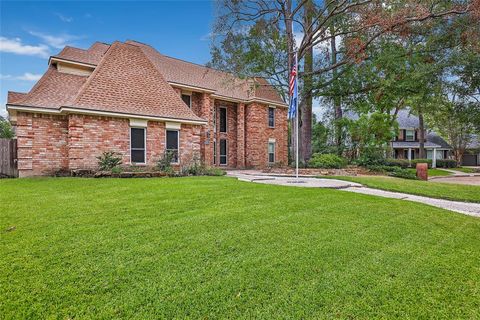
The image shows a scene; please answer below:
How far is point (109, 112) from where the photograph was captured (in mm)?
11594

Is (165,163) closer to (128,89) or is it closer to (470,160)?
(128,89)

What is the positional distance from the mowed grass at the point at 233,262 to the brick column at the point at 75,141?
6.38 meters

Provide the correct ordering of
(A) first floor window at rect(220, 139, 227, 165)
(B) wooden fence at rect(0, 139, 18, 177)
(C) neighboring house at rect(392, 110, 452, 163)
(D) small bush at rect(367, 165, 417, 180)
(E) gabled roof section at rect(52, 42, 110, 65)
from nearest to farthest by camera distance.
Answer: (B) wooden fence at rect(0, 139, 18, 177) → (D) small bush at rect(367, 165, 417, 180) → (E) gabled roof section at rect(52, 42, 110, 65) → (A) first floor window at rect(220, 139, 227, 165) → (C) neighboring house at rect(392, 110, 452, 163)

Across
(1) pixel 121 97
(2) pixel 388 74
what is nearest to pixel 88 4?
(1) pixel 121 97

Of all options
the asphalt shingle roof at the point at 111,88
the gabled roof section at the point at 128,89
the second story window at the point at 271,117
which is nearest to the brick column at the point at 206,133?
the asphalt shingle roof at the point at 111,88

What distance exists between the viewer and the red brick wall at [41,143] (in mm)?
10914

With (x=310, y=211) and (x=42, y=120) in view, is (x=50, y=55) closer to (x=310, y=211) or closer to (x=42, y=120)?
(x=42, y=120)

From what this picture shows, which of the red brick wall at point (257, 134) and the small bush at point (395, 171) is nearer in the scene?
the small bush at point (395, 171)

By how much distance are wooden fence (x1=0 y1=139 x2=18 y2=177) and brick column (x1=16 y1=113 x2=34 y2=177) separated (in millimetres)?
771

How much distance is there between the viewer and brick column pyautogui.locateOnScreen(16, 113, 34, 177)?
1083cm

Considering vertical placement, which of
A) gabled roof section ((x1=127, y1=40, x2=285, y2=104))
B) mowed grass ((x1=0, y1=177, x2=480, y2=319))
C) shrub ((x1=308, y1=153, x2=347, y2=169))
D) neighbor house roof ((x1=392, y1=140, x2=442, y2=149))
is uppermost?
gabled roof section ((x1=127, y1=40, x2=285, y2=104))

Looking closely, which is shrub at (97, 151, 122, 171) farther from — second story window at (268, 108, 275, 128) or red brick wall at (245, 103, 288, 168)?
second story window at (268, 108, 275, 128)

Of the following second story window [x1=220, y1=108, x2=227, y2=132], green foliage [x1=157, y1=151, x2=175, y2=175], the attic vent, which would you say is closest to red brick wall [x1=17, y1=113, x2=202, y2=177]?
green foliage [x1=157, y1=151, x2=175, y2=175]

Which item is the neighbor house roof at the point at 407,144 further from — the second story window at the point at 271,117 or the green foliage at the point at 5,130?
the green foliage at the point at 5,130
